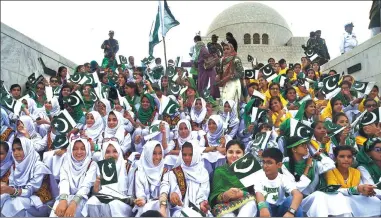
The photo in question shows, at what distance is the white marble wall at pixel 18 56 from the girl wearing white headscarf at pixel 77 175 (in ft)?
16.7

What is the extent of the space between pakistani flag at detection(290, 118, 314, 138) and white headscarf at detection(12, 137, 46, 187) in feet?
9.11

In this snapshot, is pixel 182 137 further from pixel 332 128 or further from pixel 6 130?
pixel 6 130

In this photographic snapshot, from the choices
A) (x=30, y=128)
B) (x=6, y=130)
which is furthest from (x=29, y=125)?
(x=6, y=130)

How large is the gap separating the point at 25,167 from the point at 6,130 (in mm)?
1378

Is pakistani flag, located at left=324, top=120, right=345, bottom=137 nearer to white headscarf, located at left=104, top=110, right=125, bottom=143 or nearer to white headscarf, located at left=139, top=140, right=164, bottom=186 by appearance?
white headscarf, located at left=139, top=140, right=164, bottom=186

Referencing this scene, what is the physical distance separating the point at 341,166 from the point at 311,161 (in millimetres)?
286

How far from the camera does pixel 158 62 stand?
38.8ft

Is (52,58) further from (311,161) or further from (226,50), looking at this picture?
(311,161)

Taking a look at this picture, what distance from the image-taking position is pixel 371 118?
5.12 metres

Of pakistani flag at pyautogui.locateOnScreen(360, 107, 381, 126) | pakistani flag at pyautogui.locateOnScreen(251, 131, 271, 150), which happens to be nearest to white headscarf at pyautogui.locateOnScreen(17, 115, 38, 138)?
pakistani flag at pyautogui.locateOnScreen(251, 131, 271, 150)

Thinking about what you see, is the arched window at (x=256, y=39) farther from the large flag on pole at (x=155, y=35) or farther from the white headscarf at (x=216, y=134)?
the white headscarf at (x=216, y=134)

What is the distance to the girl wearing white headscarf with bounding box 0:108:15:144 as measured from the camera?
5312 millimetres

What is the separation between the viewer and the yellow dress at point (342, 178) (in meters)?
4.00

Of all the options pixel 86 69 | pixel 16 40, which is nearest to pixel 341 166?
pixel 86 69
